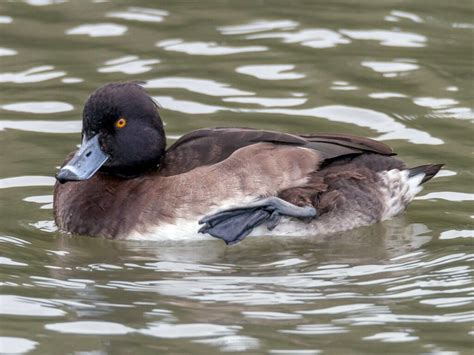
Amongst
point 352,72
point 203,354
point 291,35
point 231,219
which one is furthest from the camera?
point 291,35

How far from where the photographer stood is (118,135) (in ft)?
24.3

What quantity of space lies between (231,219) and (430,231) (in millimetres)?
1140

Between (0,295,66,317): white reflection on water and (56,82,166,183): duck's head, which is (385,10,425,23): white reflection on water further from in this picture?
(0,295,66,317): white reflection on water

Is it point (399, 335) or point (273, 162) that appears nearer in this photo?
point (399, 335)

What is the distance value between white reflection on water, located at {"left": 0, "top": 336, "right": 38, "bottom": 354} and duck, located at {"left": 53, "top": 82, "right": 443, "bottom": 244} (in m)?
1.60

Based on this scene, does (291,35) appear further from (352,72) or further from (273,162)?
(273,162)

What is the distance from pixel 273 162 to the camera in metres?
7.24

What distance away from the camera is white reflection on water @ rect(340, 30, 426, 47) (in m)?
10.4

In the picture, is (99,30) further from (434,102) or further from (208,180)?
(208,180)

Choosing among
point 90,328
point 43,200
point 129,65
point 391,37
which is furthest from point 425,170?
point 129,65

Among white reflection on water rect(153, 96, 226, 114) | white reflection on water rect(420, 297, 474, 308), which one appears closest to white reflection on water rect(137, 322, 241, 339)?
white reflection on water rect(420, 297, 474, 308)

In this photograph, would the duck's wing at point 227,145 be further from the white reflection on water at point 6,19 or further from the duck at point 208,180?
the white reflection on water at point 6,19

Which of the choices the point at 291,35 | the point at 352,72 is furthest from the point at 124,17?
the point at 352,72

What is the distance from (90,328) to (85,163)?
1.66m
